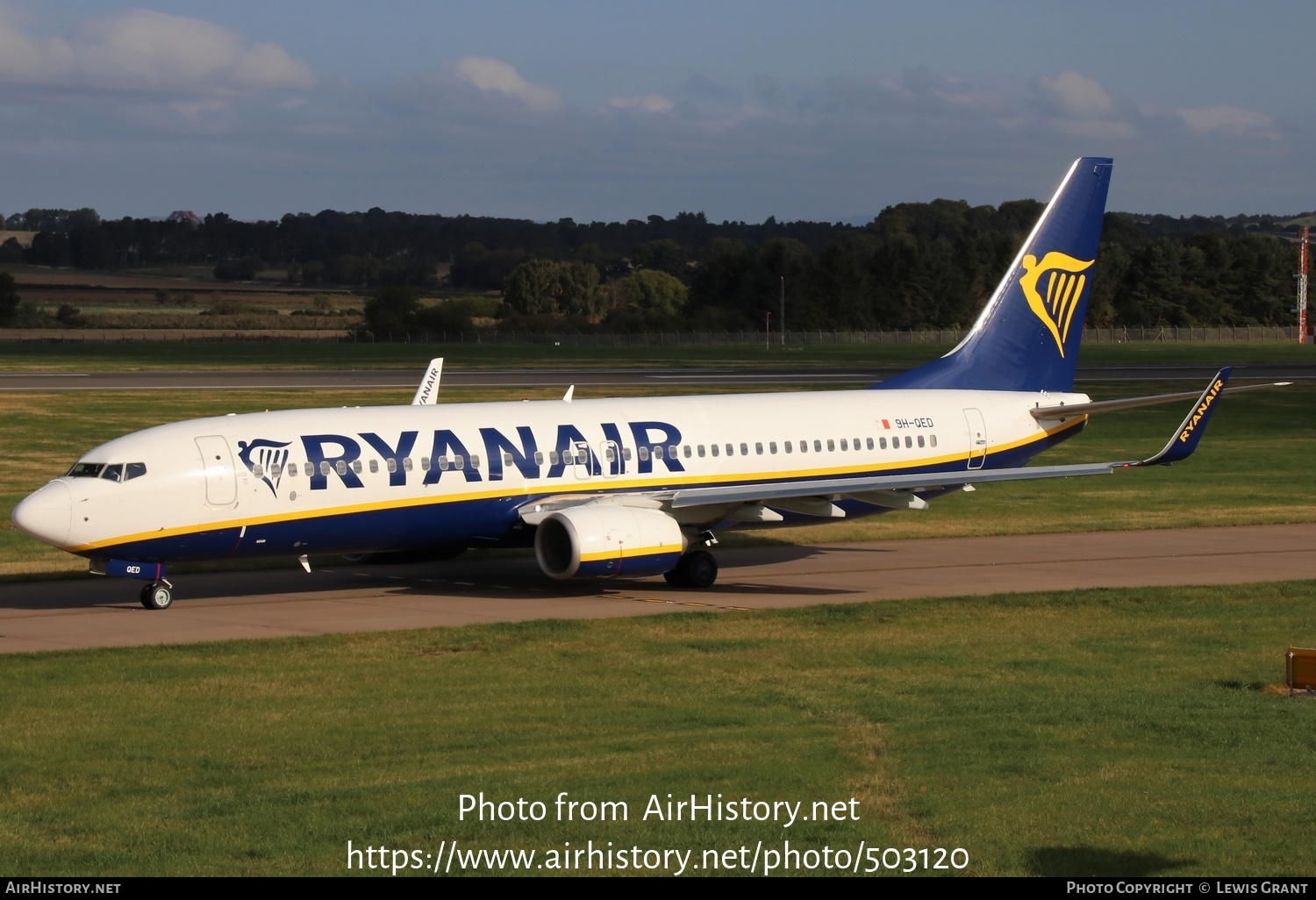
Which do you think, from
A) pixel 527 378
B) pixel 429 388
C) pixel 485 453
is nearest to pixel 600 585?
pixel 485 453

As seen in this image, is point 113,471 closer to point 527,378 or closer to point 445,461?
point 445,461

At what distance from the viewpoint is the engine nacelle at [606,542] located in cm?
2980

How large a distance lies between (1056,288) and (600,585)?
14.9m

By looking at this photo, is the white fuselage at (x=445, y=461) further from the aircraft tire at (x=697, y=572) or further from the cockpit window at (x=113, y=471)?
the aircraft tire at (x=697, y=572)

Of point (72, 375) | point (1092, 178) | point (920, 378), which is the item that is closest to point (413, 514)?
point (920, 378)

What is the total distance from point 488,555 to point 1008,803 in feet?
75.9

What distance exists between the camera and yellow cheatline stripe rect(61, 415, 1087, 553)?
2873 cm

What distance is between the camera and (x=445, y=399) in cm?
7594

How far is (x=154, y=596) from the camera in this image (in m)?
29.4

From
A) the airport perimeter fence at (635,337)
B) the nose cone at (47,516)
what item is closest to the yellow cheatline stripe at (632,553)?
the nose cone at (47,516)

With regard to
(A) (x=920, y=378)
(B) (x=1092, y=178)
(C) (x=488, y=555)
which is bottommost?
(C) (x=488, y=555)

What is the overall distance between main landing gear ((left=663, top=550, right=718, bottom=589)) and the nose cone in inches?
443

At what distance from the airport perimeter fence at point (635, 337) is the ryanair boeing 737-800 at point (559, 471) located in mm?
119851
